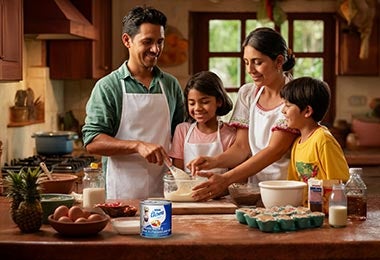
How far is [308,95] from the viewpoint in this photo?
9.43ft

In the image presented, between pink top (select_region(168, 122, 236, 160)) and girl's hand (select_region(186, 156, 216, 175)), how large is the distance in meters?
0.19

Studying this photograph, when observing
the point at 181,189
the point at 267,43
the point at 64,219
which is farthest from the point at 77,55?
the point at 64,219

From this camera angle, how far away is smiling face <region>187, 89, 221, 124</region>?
3.26m

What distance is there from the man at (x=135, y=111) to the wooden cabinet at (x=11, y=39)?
0.68 meters

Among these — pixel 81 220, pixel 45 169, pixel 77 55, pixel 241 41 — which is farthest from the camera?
pixel 241 41

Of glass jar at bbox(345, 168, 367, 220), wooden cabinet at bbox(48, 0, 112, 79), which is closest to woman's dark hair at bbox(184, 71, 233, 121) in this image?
glass jar at bbox(345, 168, 367, 220)

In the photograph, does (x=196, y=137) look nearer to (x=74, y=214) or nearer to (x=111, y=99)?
(x=111, y=99)

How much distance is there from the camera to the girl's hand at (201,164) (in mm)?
2987

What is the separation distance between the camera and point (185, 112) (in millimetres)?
3488

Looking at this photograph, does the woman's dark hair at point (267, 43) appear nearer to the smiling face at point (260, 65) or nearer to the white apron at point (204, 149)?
the smiling face at point (260, 65)

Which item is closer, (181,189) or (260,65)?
(181,189)

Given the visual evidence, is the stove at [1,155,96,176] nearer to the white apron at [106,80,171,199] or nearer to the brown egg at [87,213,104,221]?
the white apron at [106,80,171,199]

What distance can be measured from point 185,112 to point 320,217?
118 centimetres

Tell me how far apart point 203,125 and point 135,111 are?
0.32 meters
